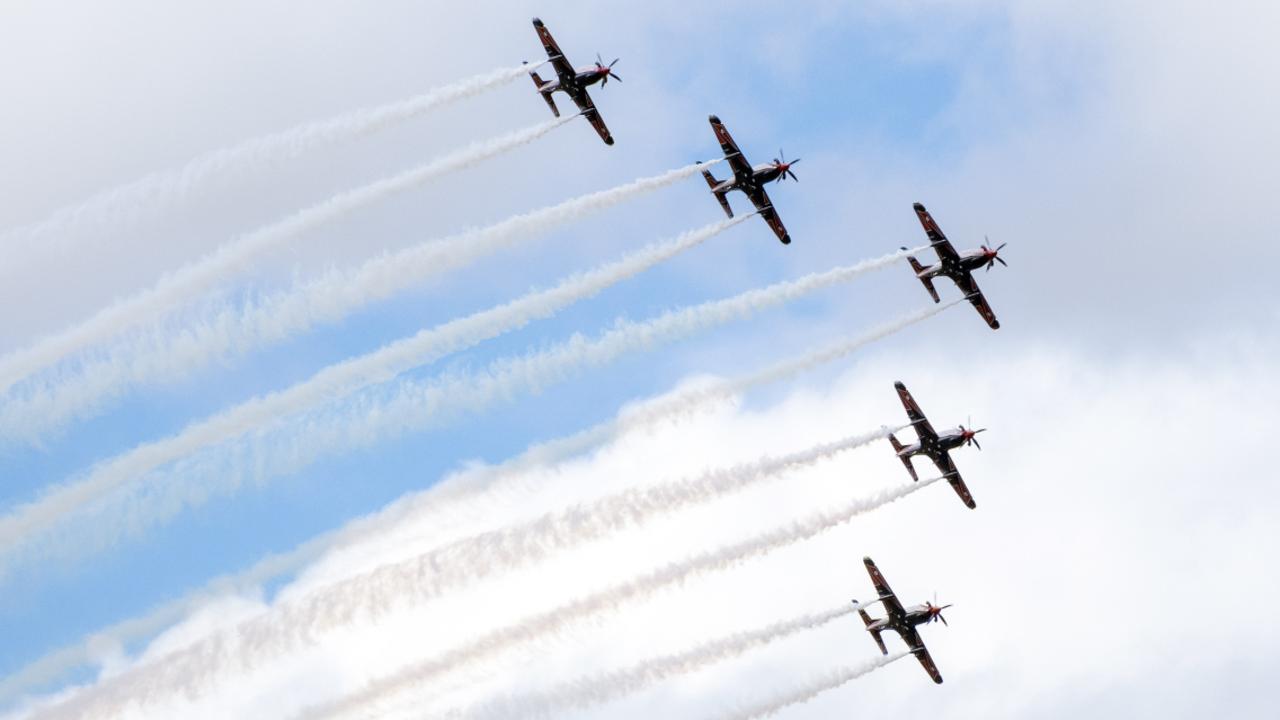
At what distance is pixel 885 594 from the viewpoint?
85.4m

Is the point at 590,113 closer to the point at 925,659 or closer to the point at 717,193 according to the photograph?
the point at 717,193

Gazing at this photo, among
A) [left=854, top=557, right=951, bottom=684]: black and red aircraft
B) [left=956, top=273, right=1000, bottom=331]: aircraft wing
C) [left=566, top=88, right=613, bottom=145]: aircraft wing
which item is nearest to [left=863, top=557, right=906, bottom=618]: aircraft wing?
[left=854, top=557, right=951, bottom=684]: black and red aircraft

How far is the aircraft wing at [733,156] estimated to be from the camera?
83438 mm

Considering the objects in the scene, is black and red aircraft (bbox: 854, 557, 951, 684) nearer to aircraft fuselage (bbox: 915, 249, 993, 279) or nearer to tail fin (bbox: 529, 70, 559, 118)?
aircraft fuselage (bbox: 915, 249, 993, 279)

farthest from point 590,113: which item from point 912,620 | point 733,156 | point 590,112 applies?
point 912,620

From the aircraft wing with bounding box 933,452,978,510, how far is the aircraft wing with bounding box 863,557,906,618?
217 inches

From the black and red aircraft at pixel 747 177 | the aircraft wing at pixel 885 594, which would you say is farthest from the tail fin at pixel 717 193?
the aircraft wing at pixel 885 594

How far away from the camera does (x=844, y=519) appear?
256ft

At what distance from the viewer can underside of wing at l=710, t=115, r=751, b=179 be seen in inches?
3285

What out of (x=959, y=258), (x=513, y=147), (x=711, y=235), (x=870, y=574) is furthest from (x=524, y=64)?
(x=870, y=574)

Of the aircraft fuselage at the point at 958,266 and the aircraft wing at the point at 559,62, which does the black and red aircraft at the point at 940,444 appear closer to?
the aircraft fuselage at the point at 958,266

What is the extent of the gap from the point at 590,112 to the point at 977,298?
2106 centimetres

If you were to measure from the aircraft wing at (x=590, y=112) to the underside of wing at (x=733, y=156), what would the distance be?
5.61 m

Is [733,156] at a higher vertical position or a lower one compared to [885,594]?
higher
